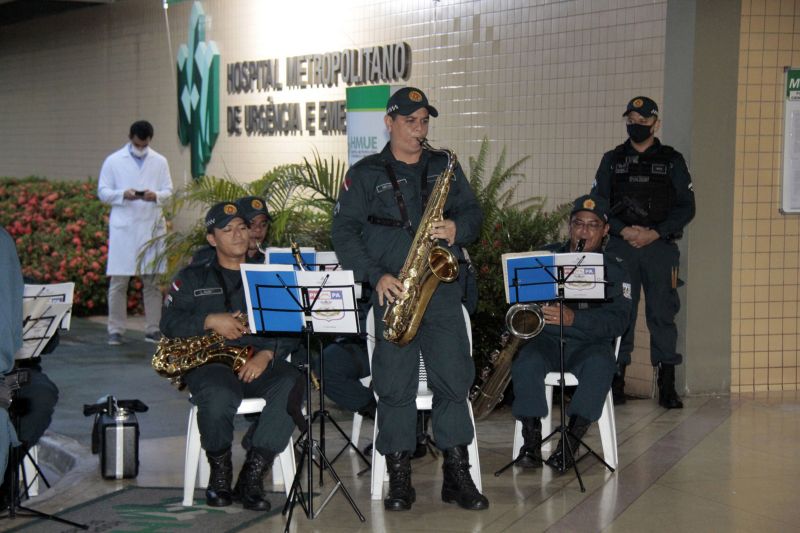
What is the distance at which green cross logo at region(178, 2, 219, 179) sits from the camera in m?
13.9

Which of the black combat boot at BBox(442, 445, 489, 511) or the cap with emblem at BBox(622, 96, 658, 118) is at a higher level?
the cap with emblem at BBox(622, 96, 658, 118)

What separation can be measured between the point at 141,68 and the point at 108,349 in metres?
4.97

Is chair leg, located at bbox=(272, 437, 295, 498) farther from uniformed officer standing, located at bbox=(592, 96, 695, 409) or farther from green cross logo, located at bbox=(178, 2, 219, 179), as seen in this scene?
green cross logo, located at bbox=(178, 2, 219, 179)

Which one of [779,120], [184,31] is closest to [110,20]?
[184,31]

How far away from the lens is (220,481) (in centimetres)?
631

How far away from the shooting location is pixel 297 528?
19.5ft

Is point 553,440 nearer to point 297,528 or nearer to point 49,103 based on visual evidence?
point 297,528

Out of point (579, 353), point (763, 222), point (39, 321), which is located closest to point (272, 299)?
point (39, 321)

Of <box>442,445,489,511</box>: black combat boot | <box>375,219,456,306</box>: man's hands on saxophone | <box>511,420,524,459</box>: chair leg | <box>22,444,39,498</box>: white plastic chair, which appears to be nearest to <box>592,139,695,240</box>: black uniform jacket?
<box>511,420,524,459</box>: chair leg

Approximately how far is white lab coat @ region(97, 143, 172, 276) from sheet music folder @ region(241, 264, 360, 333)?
6.18 meters

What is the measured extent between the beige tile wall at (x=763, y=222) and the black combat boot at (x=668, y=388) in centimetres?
68

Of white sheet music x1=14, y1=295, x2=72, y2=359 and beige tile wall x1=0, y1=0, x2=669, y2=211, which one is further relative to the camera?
beige tile wall x1=0, y1=0, x2=669, y2=211

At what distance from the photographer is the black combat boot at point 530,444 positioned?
6910 millimetres

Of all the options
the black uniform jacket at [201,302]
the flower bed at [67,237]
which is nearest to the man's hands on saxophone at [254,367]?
the black uniform jacket at [201,302]
